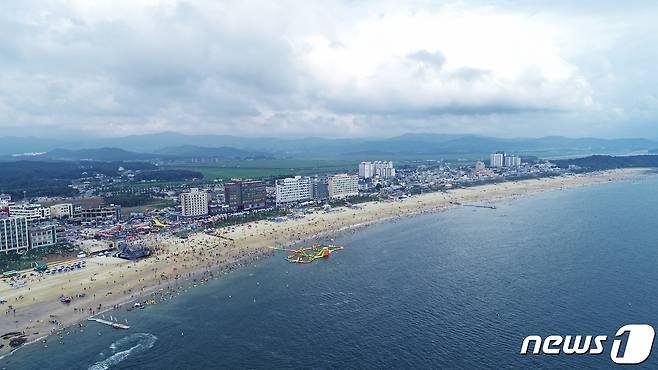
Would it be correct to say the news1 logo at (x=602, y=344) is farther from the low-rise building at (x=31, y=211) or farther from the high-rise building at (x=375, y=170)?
the high-rise building at (x=375, y=170)

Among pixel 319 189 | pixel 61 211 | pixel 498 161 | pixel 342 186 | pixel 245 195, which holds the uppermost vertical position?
pixel 498 161

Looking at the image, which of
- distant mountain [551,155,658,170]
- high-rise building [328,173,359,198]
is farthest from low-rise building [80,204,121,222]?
distant mountain [551,155,658,170]

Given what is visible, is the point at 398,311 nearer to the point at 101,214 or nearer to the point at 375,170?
the point at 101,214

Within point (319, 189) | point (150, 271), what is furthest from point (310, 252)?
point (319, 189)

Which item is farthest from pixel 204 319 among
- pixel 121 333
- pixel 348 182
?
pixel 348 182

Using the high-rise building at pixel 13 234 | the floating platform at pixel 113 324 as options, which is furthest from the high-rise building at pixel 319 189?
the floating platform at pixel 113 324

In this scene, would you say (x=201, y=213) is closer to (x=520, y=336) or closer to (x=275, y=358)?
(x=275, y=358)
